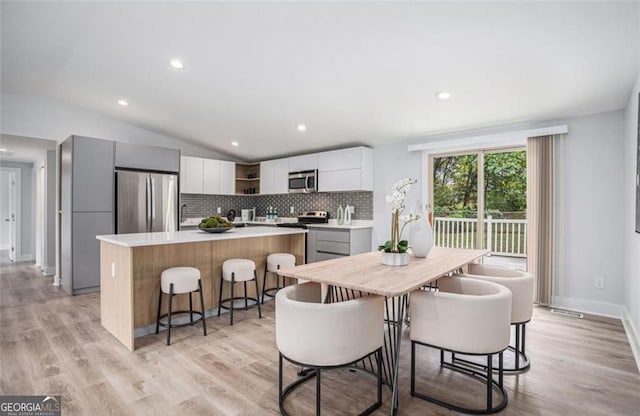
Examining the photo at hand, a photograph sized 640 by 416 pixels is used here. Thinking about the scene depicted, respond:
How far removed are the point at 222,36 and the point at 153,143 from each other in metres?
3.83

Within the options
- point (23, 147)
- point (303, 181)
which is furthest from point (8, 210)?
point (303, 181)

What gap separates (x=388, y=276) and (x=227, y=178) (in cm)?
524

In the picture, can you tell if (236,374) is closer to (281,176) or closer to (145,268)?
(145,268)

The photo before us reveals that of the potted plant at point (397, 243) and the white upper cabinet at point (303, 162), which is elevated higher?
the white upper cabinet at point (303, 162)

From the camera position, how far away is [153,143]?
19.5 ft

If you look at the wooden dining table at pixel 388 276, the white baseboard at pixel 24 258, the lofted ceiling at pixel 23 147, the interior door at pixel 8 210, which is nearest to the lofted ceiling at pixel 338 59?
the lofted ceiling at pixel 23 147

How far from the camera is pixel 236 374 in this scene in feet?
7.39

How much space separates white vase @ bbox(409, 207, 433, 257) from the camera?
2.61 metres

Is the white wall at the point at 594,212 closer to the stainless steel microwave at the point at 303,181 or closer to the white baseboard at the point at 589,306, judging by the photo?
the white baseboard at the point at 589,306

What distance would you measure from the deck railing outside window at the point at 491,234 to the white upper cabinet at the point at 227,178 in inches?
159

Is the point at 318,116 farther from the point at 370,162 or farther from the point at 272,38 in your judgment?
the point at 272,38

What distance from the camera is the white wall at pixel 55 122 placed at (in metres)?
4.61

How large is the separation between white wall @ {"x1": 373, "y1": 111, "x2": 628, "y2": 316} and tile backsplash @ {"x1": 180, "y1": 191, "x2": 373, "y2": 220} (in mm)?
2655

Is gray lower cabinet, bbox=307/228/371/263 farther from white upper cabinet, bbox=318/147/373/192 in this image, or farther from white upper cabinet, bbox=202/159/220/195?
white upper cabinet, bbox=202/159/220/195
